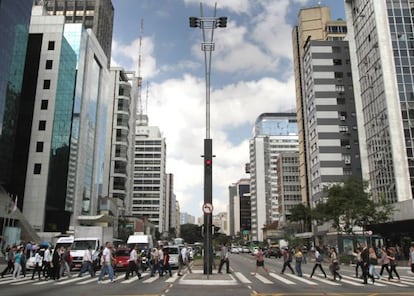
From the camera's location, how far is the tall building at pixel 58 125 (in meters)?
59.5

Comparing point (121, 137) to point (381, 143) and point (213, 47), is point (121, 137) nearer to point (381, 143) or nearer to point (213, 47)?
point (381, 143)

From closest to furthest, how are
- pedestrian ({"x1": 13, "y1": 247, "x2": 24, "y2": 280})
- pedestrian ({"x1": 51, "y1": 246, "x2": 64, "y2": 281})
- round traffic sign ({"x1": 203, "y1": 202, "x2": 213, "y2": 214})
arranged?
round traffic sign ({"x1": 203, "y1": 202, "x2": 213, "y2": 214}) < pedestrian ({"x1": 51, "y1": 246, "x2": 64, "y2": 281}) < pedestrian ({"x1": 13, "y1": 247, "x2": 24, "y2": 280})

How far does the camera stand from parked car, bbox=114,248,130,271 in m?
27.6

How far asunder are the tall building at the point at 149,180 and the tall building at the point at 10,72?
9542 cm

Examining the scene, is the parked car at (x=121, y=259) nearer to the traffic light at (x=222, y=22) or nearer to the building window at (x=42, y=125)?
the traffic light at (x=222, y=22)

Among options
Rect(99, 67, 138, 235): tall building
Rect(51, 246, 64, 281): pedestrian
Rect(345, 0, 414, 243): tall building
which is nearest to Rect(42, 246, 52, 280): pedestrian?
Rect(51, 246, 64, 281): pedestrian

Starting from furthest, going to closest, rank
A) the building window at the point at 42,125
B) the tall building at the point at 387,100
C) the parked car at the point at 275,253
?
the building window at the point at 42,125 < the parked car at the point at 275,253 < the tall building at the point at 387,100

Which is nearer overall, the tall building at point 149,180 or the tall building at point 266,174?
the tall building at point 149,180

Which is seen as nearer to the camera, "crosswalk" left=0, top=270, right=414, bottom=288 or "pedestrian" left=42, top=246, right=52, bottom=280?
"crosswalk" left=0, top=270, right=414, bottom=288

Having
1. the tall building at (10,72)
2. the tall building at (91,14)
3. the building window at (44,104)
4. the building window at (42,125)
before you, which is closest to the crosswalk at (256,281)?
the tall building at (10,72)

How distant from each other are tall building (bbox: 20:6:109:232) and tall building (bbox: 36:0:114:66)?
27.8 metres

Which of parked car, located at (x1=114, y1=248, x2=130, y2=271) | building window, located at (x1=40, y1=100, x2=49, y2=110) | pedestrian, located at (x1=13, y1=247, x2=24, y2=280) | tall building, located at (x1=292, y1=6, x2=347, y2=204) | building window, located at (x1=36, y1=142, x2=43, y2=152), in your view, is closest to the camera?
pedestrian, located at (x1=13, y1=247, x2=24, y2=280)

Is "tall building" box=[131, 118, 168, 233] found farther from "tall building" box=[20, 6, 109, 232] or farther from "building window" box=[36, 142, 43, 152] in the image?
"building window" box=[36, 142, 43, 152]

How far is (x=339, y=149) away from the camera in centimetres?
7325
